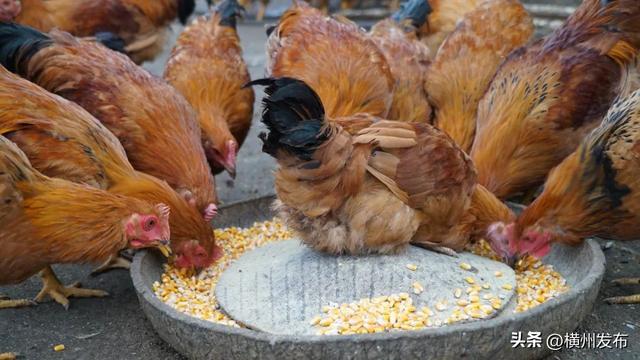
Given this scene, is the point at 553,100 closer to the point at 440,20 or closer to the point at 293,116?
the point at 293,116

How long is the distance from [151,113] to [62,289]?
1141 millimetres

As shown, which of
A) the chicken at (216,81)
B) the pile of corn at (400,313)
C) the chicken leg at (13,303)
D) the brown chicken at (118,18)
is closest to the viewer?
the pile of corn at (400,313)

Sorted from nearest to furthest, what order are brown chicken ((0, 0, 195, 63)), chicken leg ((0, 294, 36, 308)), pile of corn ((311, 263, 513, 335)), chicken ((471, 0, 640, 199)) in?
pile of corn ((311, 263, 513, 335)), chicken leg ((0, 294, 36, 308)), chicken ((471, 0, 640, 199)), brown chicken ((0, 0, 195, 63))

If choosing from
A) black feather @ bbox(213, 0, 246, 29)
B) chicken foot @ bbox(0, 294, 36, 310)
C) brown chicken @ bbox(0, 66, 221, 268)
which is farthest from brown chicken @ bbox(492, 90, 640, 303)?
black feather @ bbox(213, 0, 246, 29)

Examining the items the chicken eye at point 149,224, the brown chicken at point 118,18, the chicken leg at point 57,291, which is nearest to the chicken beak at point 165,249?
the chicken eye at point 149,224

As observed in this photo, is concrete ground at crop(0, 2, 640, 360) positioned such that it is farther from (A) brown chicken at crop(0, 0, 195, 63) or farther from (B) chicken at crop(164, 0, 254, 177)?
(A) brown chicken at crop(0, 0, 195, 63)

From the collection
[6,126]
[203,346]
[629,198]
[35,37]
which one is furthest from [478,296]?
[35,37]

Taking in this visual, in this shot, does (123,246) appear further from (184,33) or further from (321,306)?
(184,33)

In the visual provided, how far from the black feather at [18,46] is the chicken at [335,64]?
1.53 metres

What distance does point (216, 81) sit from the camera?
493 centimetres

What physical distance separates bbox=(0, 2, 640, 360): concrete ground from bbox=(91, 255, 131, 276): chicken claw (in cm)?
3

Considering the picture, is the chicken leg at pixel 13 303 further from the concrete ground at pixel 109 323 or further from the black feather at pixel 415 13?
the black feather at pixel 415 13

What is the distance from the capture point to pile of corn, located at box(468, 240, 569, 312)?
3346 millimetres

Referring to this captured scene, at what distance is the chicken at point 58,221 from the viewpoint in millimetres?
3049
